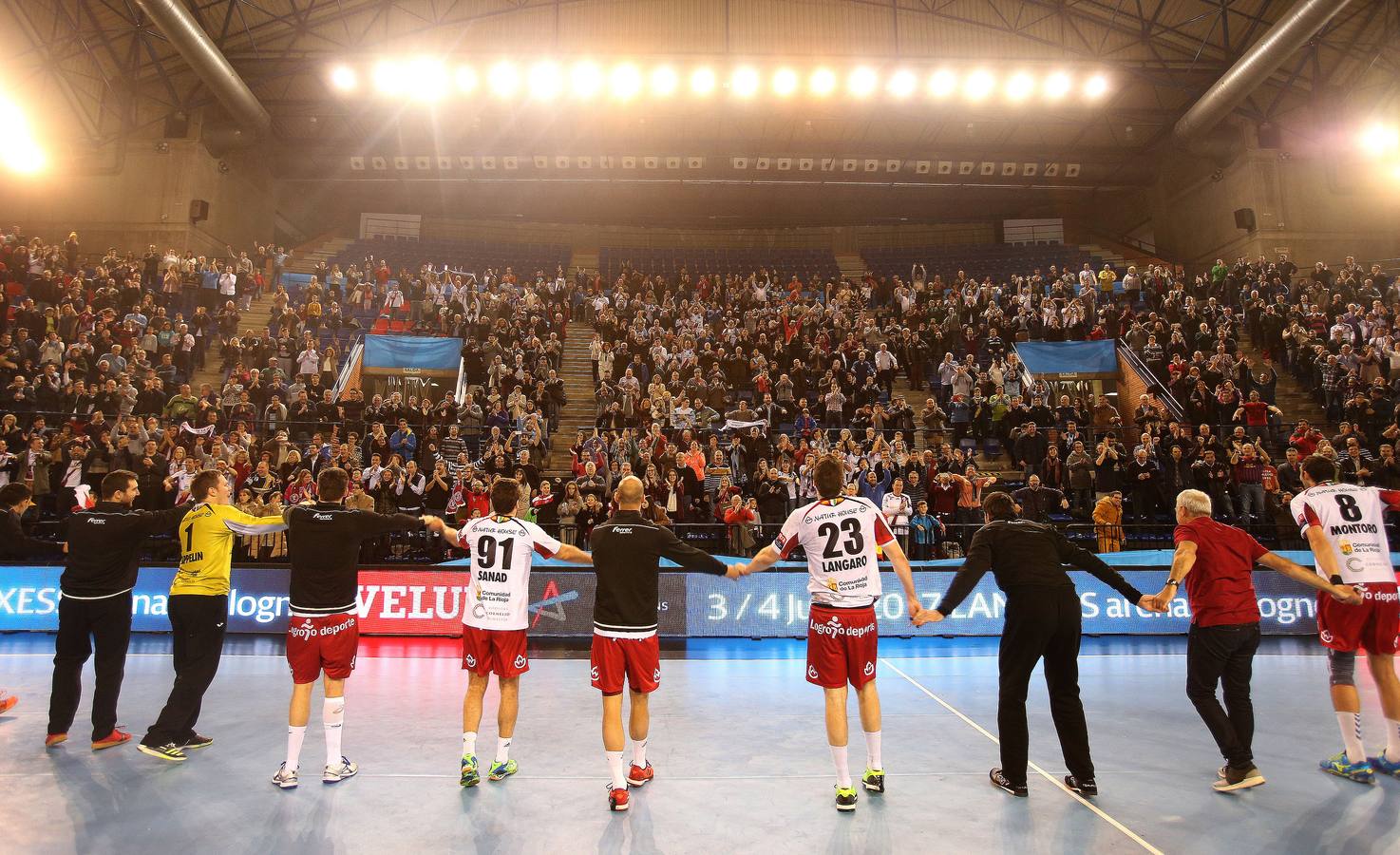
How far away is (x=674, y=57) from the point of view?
25.0m

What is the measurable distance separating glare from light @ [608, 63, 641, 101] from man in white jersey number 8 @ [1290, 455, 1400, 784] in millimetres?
23135

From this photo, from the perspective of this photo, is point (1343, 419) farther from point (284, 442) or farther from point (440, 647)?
point (284, 442)

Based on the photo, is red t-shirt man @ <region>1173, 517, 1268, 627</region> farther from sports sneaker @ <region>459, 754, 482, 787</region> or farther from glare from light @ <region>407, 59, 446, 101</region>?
glare from light @ <region>407, 59, 446, 101</region>

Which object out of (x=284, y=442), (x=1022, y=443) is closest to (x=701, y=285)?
(x=1022, y=443)

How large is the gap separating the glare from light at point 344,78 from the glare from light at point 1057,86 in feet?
72.8

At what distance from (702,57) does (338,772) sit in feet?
79.9

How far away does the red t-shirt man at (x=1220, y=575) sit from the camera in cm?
553

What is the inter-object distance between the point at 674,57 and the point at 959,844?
25100 mm

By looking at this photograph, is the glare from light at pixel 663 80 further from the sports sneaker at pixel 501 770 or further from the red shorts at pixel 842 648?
the sports sneaker at pixel 501 770

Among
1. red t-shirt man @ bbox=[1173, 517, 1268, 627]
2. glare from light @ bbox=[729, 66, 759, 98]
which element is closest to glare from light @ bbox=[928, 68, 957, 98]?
glare from light @ bbox=[729, 66, 759, 98]

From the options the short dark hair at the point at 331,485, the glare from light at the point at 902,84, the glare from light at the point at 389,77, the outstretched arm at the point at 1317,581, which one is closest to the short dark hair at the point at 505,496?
the short dark hair at the point at 331,485

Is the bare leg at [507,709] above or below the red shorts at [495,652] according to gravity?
below

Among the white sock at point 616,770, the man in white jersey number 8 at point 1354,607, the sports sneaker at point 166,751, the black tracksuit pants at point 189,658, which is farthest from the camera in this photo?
the black tracksuit pants at point 189,658

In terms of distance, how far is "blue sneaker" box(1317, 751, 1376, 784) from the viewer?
550 centimetres
